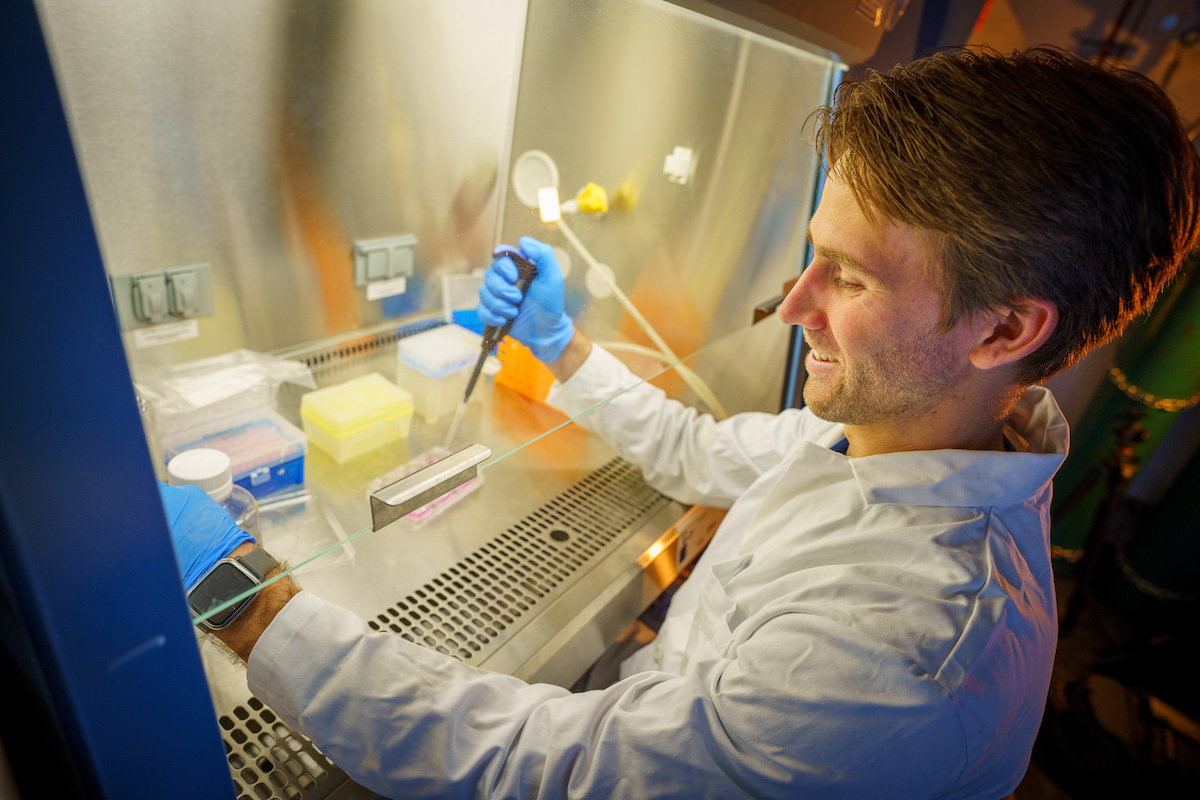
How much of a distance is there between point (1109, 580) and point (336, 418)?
11.0ft

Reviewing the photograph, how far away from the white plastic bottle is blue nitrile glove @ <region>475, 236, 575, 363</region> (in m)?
0.52

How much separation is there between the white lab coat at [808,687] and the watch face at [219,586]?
0.14 metres

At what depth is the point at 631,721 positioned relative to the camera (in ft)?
2.62

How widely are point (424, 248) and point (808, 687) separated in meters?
1.22

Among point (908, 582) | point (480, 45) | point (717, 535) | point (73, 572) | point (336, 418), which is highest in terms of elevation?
point (480, 45)

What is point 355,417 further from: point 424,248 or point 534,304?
point 424,248

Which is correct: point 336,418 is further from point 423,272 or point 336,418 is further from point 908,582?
point 908,582

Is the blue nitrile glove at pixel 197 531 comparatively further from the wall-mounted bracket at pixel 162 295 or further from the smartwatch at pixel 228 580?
the wall-mounted bracket at pixel 162 295

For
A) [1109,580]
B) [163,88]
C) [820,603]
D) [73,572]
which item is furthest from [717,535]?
[1109,580]

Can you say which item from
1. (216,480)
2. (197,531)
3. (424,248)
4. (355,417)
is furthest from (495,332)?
(197,531)

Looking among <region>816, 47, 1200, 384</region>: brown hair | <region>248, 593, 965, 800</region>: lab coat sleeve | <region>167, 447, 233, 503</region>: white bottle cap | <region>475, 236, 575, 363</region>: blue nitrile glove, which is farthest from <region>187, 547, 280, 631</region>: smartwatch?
<region>816, 47, 1200, 384</region>: brown hair

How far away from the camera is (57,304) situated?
37 cm

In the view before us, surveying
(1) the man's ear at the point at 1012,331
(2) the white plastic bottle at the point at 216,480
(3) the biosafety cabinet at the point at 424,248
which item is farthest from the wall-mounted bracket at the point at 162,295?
(1) the man's ear at the point at 1012,331

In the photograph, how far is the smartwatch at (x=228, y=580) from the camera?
2.13 feet
